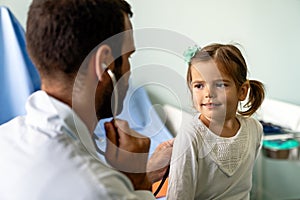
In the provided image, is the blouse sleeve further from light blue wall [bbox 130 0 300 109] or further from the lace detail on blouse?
light blue wall [bbox 130 0 300 109]

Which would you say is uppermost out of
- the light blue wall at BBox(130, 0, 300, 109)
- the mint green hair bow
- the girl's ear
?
the mint green hair bow

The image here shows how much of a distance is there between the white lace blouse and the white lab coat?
0.21 meters

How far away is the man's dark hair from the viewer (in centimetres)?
65

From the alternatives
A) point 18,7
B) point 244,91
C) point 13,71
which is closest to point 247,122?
point 244,91

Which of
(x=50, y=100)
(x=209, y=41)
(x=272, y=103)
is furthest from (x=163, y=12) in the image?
(x=50, y=100)

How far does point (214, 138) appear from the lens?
99cm

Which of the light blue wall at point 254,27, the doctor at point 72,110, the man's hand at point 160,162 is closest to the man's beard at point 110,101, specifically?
the doctor at point 72,110

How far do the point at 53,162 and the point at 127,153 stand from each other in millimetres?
170

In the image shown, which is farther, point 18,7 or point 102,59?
point 18,7

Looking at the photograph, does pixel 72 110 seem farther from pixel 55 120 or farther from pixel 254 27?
pixel 254 27

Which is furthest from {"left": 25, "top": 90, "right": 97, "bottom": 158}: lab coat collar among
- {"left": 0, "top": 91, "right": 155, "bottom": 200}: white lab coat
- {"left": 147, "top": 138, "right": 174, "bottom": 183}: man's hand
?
{"left": 147, "top": 138, "right": 174, "bottom": 183}: man's hand

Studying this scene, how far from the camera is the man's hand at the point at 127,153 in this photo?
739 millimetres

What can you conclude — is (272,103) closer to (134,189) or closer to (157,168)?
(157,168)

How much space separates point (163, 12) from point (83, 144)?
2289 mm
